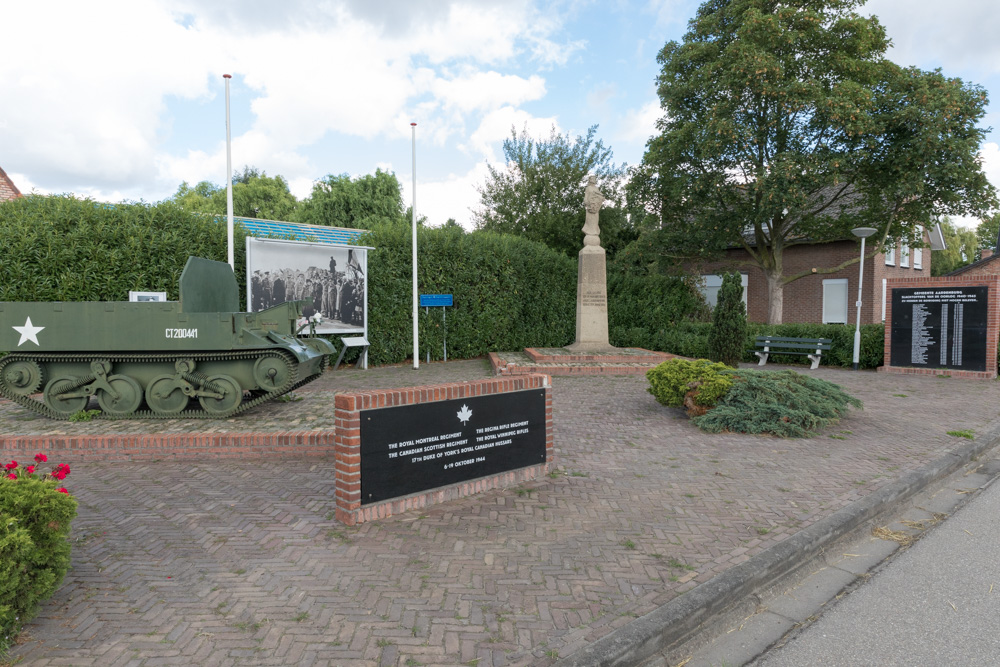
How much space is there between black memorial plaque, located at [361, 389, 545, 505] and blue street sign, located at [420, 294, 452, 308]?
1028 centimetres

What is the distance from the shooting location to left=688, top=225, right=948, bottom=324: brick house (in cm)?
2355

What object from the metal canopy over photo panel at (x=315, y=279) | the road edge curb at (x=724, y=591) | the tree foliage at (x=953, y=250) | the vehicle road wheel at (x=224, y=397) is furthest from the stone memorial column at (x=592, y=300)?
the tree foliage at (x=953, y=250)

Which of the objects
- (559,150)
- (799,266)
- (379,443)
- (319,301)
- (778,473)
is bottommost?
(778,473)

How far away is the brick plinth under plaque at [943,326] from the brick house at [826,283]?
8.53 metres

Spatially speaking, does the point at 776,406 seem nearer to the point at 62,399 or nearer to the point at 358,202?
the point at 62,399

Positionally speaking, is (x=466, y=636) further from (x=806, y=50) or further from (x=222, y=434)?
(x=806, y=50)

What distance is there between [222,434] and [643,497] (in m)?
4.40

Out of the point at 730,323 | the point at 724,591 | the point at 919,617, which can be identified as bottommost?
the point at 919,617

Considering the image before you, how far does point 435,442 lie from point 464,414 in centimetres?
34

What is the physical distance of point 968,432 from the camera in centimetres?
740

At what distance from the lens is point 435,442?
4.51 meters

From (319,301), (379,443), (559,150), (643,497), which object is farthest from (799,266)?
(379,443)

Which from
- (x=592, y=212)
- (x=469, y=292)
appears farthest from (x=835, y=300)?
(x=469, y=292)

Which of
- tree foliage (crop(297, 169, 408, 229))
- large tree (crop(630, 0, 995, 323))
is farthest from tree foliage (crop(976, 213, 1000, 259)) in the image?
tree foliage (crop(297, 169, 408, 229))
